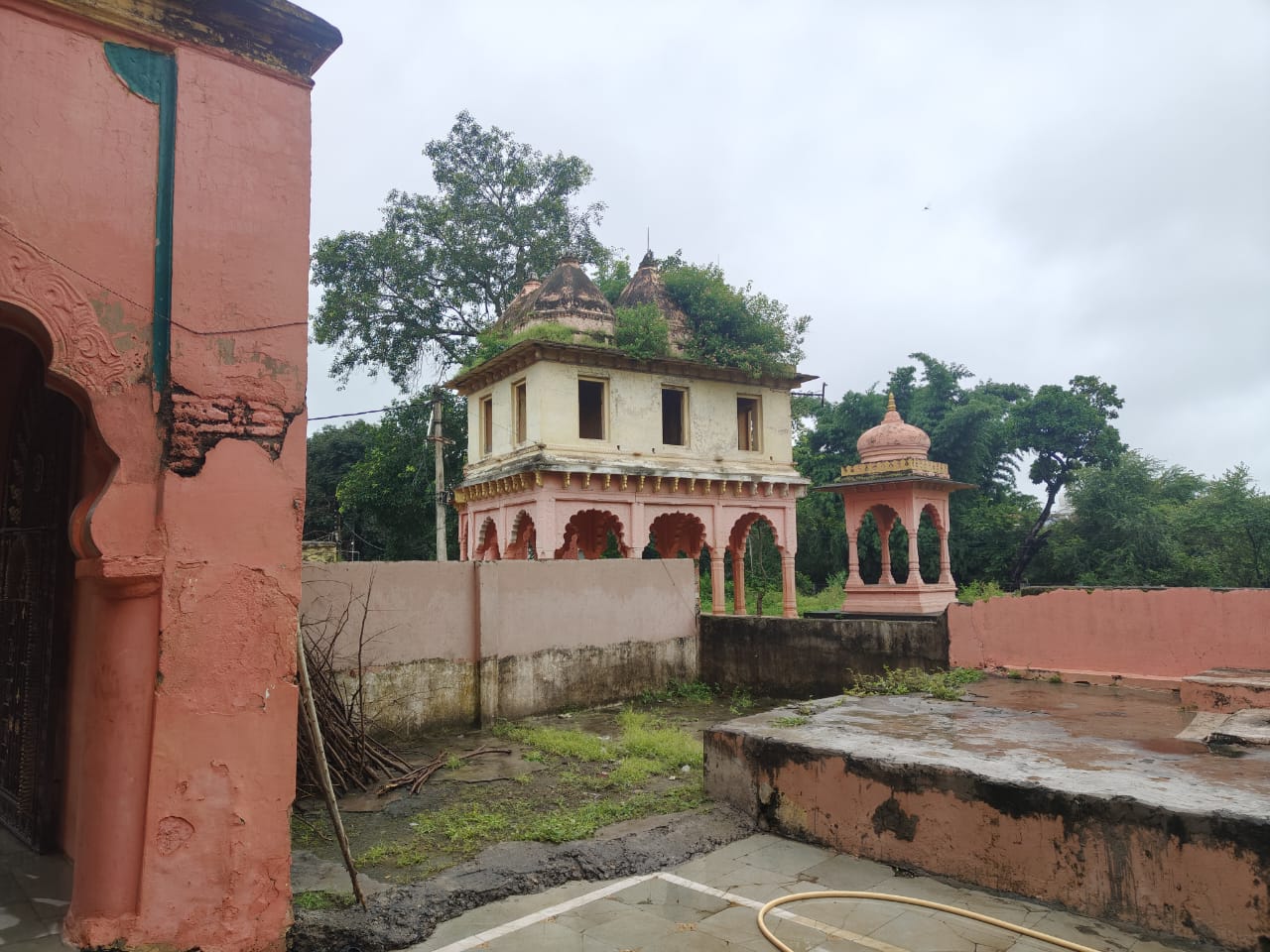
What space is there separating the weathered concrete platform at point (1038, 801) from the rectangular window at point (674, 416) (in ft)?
44.8

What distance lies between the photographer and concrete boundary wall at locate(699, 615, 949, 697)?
1037cm

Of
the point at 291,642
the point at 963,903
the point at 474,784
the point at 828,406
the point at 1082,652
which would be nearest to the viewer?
the point at 291,642

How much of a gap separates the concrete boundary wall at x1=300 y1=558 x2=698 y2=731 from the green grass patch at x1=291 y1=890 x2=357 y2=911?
3.47 metres

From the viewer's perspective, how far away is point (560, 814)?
20.5ft

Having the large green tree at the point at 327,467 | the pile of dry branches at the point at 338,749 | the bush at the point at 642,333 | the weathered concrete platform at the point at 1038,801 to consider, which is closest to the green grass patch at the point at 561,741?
the pile of dry branches at the point at 338,749

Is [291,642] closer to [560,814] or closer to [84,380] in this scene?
[84,380]

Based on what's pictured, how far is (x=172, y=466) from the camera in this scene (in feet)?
12.7

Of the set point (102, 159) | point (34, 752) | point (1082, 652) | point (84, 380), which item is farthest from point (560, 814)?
point (1082, 652)

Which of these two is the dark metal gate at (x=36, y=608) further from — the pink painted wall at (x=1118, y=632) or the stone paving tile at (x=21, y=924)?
Result: the pink painted wall at (x=1118, y=632)

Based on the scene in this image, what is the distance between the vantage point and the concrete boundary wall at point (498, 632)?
8594mm

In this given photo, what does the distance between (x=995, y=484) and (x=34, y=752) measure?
3085 cm

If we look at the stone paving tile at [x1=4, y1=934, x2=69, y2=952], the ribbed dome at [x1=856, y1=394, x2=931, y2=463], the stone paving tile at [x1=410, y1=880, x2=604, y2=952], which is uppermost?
the ribbed dome at [x1=856, y1=394, x2=931, y2=463]

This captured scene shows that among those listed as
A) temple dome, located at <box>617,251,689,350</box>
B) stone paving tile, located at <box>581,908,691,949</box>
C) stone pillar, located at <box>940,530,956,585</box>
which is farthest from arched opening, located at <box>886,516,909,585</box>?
stone paving tile, located at <box>581,908,691,949</box>

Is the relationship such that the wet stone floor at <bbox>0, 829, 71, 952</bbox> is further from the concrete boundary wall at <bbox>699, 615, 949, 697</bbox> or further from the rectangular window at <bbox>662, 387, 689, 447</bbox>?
the rectangular window at <bbox>662, 387, 689, 447</bbox>
